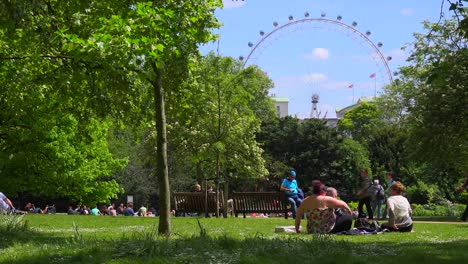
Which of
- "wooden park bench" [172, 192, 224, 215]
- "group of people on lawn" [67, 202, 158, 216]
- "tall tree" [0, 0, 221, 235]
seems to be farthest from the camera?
"group of people on lawn" [67, 202, 158, 216]

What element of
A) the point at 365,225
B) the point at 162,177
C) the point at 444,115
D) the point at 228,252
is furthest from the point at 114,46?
the point at 444,115

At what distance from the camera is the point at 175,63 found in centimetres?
1218

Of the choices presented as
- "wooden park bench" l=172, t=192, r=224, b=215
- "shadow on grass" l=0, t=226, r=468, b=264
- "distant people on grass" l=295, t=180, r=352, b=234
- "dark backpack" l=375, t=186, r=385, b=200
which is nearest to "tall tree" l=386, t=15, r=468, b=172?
"dark backpack" l=375, t=186, r=385, b=200

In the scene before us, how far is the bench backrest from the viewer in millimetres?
23062

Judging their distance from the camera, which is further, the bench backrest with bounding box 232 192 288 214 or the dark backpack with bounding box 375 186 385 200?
the bench backrest with bounding box 232 192 288 214

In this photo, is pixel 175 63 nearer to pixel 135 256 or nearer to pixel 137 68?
pixel 137 68

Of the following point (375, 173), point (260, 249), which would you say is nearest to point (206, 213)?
point (260, 249)

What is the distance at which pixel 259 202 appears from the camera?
23453mm

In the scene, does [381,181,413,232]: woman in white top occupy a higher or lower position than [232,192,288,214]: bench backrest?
lower

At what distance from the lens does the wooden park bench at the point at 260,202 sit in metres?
23.0

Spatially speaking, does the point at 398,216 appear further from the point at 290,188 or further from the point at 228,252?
the point at 290,188

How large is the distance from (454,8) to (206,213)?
53.9 feet

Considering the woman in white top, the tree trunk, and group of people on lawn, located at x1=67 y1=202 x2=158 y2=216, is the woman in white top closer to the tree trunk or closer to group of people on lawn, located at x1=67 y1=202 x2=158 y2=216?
the tree trunk

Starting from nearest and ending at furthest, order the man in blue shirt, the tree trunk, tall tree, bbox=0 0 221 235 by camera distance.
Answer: tall tree, bbox=0 0 221 235, the tree trunk, the man in blue shirt
